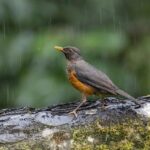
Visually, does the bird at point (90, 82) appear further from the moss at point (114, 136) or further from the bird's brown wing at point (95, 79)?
the moss at point (114, 136)

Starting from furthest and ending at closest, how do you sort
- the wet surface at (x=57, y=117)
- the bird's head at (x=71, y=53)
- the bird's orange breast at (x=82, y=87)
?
the bird's head at (x=71, y=53), the bird's orange breast at (x=82, y=87), the wet surface at (x=57, y=117)

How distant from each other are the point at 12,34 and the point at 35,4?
50 cm

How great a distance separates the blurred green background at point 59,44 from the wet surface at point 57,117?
2.05 m

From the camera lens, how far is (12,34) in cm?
891

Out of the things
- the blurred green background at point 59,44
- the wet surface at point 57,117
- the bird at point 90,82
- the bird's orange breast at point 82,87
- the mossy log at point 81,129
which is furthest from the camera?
the blurred green background at point 59,44

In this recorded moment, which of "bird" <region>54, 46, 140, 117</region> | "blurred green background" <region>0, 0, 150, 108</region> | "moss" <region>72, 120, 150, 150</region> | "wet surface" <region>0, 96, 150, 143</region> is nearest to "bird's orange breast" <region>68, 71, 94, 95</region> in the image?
"bird" <region>54, 46, 140, 117</region>

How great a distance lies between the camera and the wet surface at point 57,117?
5684 millimetres

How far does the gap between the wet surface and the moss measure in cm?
10

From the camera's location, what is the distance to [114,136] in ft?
18.5

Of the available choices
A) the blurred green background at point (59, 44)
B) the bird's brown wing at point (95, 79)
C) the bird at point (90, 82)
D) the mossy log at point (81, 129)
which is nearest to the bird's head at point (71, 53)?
the bird at point (90, 82)

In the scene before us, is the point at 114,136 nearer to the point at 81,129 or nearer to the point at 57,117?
the point at 81,129

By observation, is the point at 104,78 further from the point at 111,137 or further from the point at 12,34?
the point at 12,34

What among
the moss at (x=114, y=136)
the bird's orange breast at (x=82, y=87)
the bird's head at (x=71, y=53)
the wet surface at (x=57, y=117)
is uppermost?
the bird's head at (x=71, y=53)

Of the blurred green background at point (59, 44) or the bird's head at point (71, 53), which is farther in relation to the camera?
the blurred green background at point (59, 44)
